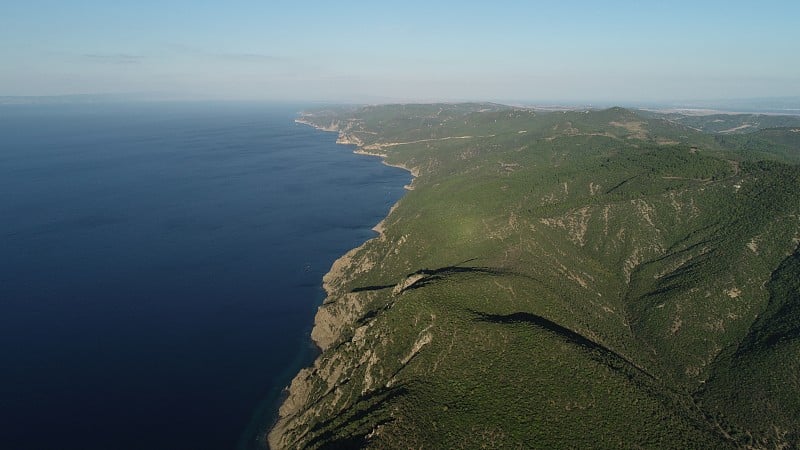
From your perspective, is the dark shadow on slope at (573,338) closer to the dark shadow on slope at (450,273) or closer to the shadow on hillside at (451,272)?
the dark shadow on slope at (450,273)

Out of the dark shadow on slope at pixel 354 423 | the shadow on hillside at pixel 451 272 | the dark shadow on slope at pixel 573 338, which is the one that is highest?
the shadow on hillside at pixel 451 272

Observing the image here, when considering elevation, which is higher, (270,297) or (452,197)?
(452,197)

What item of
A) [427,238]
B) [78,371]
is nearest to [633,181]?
[427,238]

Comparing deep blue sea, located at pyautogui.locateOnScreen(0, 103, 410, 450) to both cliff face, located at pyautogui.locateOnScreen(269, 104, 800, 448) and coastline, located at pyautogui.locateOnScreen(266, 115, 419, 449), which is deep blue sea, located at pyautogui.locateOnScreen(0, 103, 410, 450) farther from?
cliff face, located at pyautogui.locateOnScreen(269, 104, 800, 448)

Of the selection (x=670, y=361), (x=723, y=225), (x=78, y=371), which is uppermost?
(x=723, y=225)

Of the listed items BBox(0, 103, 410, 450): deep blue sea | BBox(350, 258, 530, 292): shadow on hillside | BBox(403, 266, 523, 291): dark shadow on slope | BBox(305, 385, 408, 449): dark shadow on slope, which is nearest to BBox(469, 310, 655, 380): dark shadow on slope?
BBox(403, 266, 523, 291): dark shadow on slope

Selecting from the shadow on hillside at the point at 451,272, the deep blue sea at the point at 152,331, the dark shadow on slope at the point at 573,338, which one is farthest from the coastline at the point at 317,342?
the dark shadow on slope at the point at 573,338

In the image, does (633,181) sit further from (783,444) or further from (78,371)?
(78,371)

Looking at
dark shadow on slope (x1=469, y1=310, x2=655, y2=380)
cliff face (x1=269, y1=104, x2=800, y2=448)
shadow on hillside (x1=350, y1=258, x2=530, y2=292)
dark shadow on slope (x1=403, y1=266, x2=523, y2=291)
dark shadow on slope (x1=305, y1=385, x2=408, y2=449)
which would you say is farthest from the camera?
shadow on hillside (x1=350, y1=258, x2=530, y2=292)
